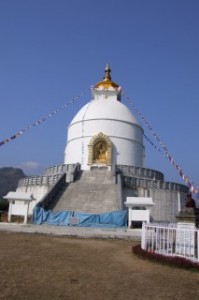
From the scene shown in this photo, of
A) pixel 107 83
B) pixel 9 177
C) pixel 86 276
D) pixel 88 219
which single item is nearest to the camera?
pixel 86 276

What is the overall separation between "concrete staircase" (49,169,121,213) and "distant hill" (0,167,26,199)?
2155 inches

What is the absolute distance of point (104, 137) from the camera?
30031 mm

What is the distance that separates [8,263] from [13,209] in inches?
515

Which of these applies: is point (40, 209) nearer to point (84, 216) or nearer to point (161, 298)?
point (84, 216)

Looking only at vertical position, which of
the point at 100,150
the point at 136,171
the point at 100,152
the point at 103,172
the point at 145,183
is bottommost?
the point at 145,183

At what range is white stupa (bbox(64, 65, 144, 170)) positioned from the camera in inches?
1172

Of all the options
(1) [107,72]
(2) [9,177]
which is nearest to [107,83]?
(1) [107,72]

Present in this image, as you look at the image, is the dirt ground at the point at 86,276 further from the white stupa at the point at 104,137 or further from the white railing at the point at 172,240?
the white stupa at the point at 104,137

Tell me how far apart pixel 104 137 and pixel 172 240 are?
20.8m

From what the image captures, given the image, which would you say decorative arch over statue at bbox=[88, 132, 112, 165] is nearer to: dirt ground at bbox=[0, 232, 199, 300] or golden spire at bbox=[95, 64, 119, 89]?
golden spire at bbox=[95, 64, 119, 89]

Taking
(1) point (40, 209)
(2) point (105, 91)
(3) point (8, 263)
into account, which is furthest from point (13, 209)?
(2) point (105, 91)

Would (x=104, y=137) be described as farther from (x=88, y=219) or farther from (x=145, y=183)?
(x=88, y=219)

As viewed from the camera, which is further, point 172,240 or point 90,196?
point 90,196

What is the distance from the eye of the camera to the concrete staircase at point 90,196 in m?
20.5
